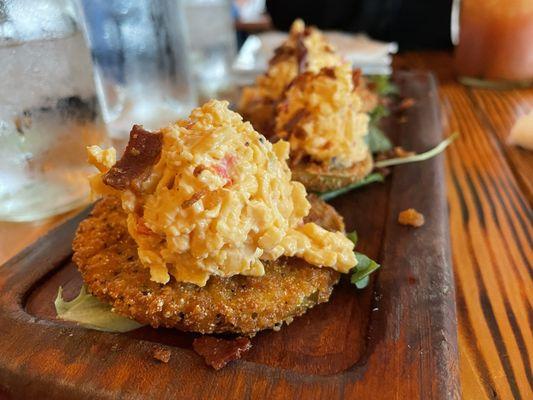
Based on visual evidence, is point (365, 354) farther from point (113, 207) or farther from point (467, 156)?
point (467, 156)

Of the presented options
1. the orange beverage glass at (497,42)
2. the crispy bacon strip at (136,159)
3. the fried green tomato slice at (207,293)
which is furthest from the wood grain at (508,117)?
the crispy bacon strip at (136,159)

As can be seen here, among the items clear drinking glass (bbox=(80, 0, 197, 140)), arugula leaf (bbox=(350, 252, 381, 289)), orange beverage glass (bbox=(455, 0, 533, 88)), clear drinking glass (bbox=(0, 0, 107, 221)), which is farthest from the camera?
orange beverage glass (bbox=(455, 0, 533, 88))

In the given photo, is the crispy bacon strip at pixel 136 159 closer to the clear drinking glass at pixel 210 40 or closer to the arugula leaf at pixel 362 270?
the arugula leaf at pixel 362 270

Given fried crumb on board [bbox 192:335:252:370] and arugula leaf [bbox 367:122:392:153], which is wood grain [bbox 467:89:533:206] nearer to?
arugula leaf [bbox 367:122:392:153]

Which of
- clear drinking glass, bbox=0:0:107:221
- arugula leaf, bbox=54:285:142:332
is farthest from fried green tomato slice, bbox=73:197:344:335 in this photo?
clear drinking glass, bbox=0:0:107:221

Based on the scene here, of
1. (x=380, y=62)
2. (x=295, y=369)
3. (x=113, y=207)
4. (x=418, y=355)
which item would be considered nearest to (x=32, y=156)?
(x=113, y=207)

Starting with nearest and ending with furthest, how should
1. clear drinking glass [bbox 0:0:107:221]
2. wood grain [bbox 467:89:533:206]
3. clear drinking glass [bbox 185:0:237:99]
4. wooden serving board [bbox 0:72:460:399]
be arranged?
wooden serving board [bbox 0:72:460:399]
clear drinking glass [bbox 0:0:107:221]
wood grain [bbox 467:89:533:206]
clear drinking glass [bbox 185:0:237:99]
